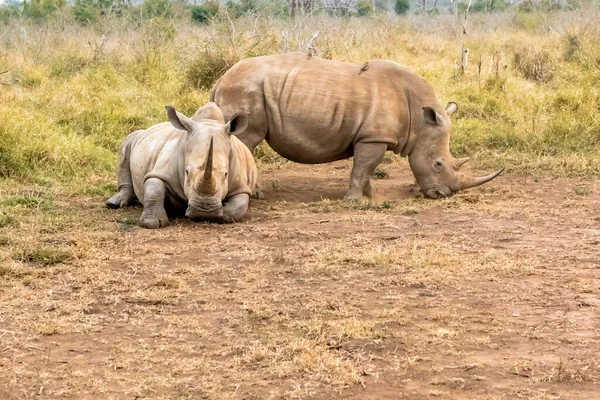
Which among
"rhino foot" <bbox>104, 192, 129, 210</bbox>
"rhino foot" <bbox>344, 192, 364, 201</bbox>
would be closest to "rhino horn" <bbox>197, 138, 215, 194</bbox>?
"rhino foot" <bbox>104, 192, 129, 210</bbox>

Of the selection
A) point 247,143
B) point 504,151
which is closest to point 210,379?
point 247,143

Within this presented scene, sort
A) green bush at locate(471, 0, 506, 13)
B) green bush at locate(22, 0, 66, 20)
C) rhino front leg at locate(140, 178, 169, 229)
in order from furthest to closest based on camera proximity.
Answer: green bush at locate(471, 0, 506, 13)
green bush at locate(22, 0, 66, 20)
rhino front leg at locate(140, 178, 169, 229)

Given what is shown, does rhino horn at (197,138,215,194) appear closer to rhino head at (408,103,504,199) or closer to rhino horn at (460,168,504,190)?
rhino head at (408,103,504,199)

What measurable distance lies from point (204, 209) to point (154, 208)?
39 cm

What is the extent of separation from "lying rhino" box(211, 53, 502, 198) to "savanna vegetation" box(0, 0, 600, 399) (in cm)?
43

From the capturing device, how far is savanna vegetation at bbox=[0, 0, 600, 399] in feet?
13.2

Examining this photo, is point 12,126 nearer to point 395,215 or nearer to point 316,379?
point 395,215

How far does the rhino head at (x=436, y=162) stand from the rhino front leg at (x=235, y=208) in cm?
202

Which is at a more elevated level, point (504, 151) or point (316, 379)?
point (316, 379)

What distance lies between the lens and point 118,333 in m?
4.54

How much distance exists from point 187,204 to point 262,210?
793 millimetres

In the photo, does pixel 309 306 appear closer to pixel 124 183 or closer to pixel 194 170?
pixel 194 170

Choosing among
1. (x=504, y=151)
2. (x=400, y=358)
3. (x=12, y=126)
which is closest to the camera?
(x=400, y=358)

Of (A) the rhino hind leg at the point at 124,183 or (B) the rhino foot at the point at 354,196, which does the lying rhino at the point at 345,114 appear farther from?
(A) the rhino hind leg at the point at 124,183
